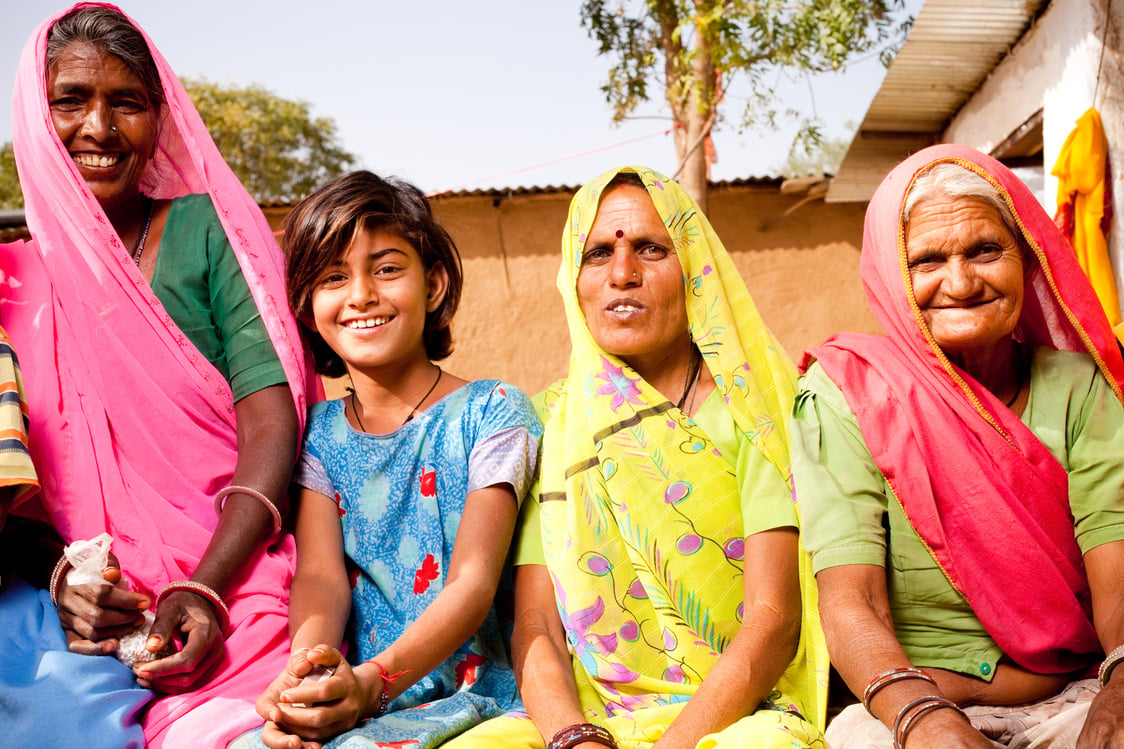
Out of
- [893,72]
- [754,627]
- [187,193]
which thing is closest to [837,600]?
[754,627]

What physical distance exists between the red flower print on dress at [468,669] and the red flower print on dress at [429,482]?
1.51 ft

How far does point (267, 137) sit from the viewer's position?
22.5 m

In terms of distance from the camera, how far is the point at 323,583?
293 cm

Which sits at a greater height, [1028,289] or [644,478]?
[1028,289]

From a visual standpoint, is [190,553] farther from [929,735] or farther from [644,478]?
[929,735]

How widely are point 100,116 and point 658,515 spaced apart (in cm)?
199

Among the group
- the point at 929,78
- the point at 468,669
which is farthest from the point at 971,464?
the point at 929,78

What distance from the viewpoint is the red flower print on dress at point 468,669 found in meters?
2.94

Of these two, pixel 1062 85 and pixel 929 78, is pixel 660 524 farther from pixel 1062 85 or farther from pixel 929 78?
pixel 929 78

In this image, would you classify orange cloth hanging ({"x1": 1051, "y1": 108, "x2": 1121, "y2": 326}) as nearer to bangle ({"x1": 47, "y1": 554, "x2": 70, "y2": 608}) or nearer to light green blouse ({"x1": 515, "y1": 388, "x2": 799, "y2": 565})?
light green blouse ({"x1": 515, "y1": 388, "x2": 799, "y2": 565})

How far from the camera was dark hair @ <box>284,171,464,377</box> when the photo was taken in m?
3.15

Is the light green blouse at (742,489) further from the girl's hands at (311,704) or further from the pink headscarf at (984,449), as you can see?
the girl's hands at (311,704)

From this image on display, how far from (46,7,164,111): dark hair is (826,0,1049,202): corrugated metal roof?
5.43 metres

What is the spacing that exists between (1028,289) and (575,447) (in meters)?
1.28
